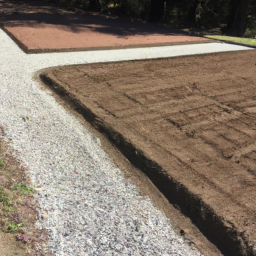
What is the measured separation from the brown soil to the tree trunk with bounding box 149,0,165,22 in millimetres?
2508

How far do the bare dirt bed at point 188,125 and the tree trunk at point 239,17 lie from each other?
8.25 meters

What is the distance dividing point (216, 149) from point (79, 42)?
27.1ft

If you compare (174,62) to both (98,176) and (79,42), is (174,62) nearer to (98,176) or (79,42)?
(79,42)

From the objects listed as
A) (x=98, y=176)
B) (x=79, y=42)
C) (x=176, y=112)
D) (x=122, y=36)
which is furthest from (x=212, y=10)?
(x=98, y=176)

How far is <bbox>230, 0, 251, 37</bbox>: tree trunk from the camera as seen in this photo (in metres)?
17.1

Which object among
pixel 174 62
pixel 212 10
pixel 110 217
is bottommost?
pixel 110 217

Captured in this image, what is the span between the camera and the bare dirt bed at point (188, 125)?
13.0 feet

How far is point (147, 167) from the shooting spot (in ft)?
15.7

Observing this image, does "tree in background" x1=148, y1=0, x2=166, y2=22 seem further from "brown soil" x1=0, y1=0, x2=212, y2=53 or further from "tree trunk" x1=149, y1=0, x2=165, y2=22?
"brown soil" x1=0, y1=0, x2=212, y2=53

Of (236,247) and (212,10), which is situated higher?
(212,10)

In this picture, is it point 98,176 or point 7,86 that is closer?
point 98,176

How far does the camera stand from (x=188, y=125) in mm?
6078

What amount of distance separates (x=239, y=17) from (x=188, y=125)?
545 inches

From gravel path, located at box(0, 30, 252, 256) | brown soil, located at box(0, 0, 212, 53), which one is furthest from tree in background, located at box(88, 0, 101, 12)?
gravel path, located at box(0, 30, 252, 256)
